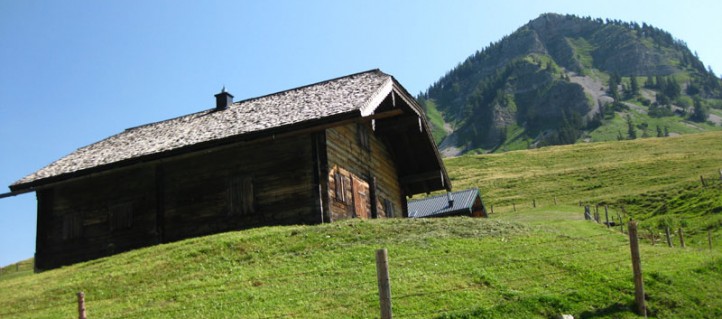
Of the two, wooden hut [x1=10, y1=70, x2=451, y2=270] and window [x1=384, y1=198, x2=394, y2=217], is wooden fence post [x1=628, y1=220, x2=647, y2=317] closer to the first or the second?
wooden hut [x1=10, y1=70, x2=451, y2=270]

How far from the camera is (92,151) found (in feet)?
111

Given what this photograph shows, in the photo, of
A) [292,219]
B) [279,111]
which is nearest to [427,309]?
[292,219]

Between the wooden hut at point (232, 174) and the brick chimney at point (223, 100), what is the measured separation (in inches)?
28.6

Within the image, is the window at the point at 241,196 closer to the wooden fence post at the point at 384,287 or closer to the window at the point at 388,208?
→ the window at the point at 388,208

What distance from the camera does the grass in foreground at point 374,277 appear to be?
51.4 ft

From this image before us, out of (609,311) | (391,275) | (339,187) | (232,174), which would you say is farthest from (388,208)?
Result: (609,311)

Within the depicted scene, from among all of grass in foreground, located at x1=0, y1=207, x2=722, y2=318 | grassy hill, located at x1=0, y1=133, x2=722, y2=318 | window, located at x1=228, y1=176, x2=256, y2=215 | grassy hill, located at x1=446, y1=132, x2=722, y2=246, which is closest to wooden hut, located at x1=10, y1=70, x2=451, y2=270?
window, located at x1=228, y1=176, x2=256, y2=215

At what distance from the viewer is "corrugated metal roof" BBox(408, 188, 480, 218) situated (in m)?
50.1

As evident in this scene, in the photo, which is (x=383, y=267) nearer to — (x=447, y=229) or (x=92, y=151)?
(x=447, y=229)

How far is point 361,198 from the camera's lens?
3030 centimetres

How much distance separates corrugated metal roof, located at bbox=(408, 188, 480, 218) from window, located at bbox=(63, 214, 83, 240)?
25252 mm

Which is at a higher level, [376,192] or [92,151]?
[92,151]

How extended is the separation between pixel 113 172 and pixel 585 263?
65.4 ft

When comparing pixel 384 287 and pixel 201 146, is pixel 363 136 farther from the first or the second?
pixel 384 287
